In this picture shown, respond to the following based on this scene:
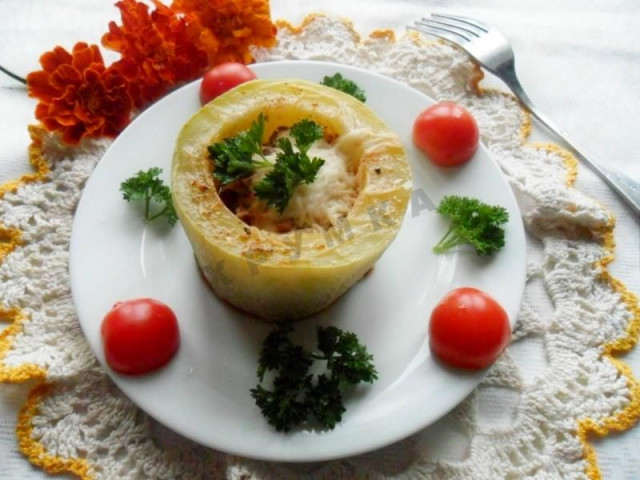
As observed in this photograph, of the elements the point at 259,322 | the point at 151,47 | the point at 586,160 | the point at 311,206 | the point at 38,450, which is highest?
the point at 151,47

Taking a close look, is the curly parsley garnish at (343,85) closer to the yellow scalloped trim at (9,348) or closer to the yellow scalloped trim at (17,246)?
the yellow scalloped trim at (17,246)

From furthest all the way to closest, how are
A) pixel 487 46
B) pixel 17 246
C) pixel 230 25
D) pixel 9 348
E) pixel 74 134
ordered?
1. pixel 487 46
2. pixel 230 25
3. pixel 74 134
4. pixel 17 246
5. pixel 9 348

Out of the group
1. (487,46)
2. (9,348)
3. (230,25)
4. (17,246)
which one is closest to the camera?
(9,348)

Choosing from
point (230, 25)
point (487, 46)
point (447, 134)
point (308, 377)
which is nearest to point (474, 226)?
point (447, 134)

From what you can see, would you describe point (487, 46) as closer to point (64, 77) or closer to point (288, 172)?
point (288, 172)

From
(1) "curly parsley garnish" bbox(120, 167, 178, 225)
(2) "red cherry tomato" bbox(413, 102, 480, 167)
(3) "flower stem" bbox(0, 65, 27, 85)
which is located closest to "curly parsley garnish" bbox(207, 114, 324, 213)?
(1) "curly parsley garnish" bbox(120, 167, 178, 225)

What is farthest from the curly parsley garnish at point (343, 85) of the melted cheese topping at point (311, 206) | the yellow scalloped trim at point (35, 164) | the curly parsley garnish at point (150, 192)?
the yellow scalloped trim at point (35, 164)

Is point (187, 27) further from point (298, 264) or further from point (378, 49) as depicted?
point (298, 264)

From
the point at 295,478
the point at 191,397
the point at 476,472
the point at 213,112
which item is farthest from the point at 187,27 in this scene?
the point at 476,472
